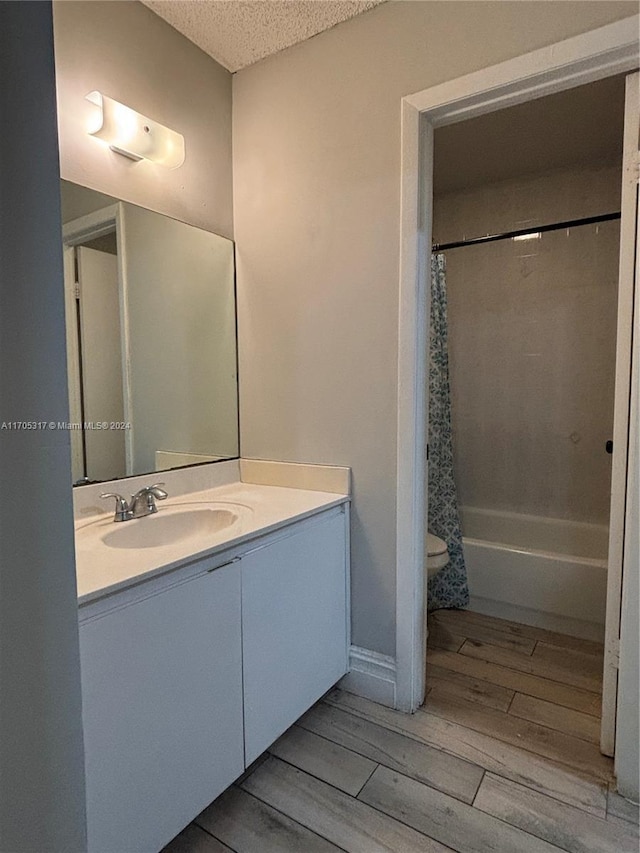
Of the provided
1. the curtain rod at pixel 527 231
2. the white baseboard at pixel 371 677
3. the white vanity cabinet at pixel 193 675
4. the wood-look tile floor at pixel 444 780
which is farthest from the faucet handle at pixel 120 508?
the curtain rod at pixel 527 231

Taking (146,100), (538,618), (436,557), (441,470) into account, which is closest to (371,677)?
(436,557)

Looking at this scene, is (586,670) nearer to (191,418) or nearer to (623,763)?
(623,763)

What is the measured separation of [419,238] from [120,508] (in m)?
1.33

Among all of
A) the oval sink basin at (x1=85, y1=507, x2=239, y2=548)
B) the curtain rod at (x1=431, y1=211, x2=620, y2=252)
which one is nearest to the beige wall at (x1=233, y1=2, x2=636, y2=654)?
the oval sink basin at (x1=85, y1=507, x2=239, y2=548)

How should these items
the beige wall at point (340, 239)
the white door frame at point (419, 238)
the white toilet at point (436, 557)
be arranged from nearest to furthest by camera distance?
the white door frame at point (419, 238), the beige wall at point (340, 239), the white toilet at point (436, 557)

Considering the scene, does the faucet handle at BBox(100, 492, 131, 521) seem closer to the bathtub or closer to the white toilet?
the white toilet

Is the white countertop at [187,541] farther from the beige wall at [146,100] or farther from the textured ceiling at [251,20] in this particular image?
the textured ceiling at [251,20]

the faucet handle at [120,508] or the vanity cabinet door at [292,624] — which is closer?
the vanity cabinet door at [292,624]

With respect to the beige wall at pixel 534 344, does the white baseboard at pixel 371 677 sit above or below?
below

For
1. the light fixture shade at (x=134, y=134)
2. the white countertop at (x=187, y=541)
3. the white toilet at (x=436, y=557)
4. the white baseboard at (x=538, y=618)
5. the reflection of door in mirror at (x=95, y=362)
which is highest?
the light fixture shade at (x=134, y=134)

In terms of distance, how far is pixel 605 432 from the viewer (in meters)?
2.63

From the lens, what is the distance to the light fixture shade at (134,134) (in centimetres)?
152

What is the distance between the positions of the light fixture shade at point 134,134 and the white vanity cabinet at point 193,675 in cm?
137

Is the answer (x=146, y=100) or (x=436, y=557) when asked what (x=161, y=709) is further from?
(x=146, y=100)
